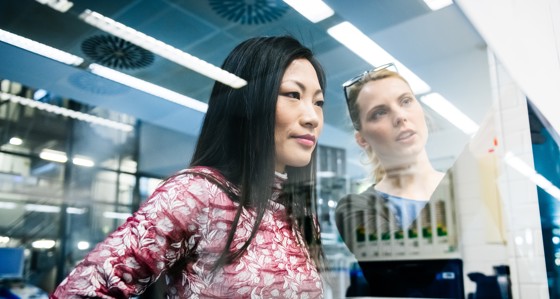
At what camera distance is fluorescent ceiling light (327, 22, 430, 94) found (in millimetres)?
1170

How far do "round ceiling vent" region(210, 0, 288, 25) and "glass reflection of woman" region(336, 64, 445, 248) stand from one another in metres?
0.38

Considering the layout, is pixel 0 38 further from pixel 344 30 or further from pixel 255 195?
pixel 344 30

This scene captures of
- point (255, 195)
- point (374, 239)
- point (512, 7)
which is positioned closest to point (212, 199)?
point (255, 195)

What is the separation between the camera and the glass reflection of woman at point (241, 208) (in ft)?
2.37

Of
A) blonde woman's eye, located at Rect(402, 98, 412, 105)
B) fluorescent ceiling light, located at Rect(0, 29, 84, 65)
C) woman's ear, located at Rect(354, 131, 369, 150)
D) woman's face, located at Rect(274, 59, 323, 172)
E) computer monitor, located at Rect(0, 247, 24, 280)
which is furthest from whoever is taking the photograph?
blonde woman's eye, located at Rect(402, 98, 412, 105)

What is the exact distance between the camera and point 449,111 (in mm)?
1595

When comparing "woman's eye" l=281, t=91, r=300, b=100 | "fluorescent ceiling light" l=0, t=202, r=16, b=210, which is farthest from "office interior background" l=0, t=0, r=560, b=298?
"woman's eye" l=281, t=91, r=300, b=100

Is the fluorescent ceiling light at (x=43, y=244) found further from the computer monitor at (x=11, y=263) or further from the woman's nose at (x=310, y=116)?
the woman's nose at (x=310, y=116)

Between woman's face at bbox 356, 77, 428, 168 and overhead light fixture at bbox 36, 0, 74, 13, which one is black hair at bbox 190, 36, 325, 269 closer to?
overhead light fixture at bbox 36, 0, 74, 13

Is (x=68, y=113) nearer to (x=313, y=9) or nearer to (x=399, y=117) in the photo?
(x=313, y=9)

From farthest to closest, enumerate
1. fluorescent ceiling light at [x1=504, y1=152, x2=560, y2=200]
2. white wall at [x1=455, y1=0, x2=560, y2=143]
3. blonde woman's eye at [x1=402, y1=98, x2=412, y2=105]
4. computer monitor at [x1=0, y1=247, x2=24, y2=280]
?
1. fluorescent ceiling light at [x1=504, y1=152, x2=560, y2=200]
2. white wall at [x1=455, y1=0, x2=560, y2=143]
3. blonde woman's eye at [x1=402, y1=98, x2=412, y2=105]
4. computer monitor at [x1=0, y1=247, x2=24, y2=280]

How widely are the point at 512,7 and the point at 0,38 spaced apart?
1.72 metres

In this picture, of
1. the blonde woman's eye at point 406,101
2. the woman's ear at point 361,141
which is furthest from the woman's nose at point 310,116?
the blonde woman's eye at point 406,101

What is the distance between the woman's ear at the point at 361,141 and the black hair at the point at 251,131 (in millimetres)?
344
